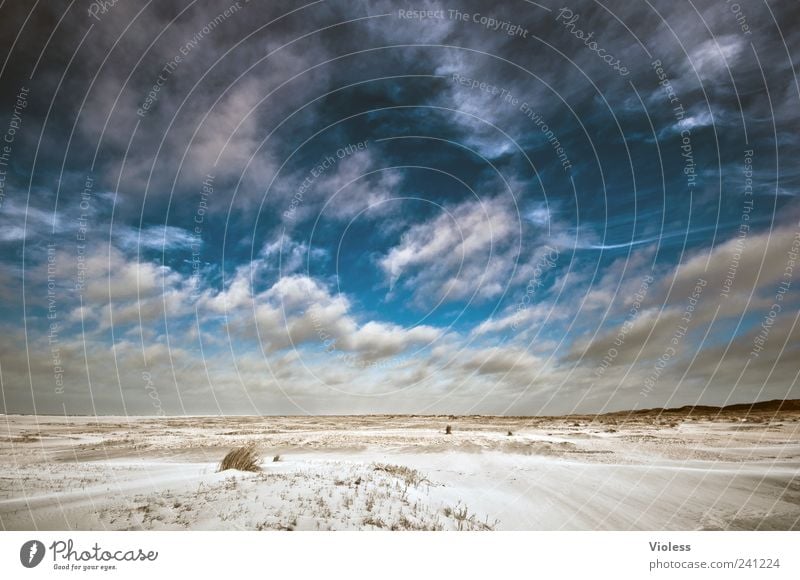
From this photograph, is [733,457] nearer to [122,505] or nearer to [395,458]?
[395,458]

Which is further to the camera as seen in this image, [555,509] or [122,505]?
[555,509]

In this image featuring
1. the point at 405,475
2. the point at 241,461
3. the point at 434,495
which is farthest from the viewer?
the point at 405,475
